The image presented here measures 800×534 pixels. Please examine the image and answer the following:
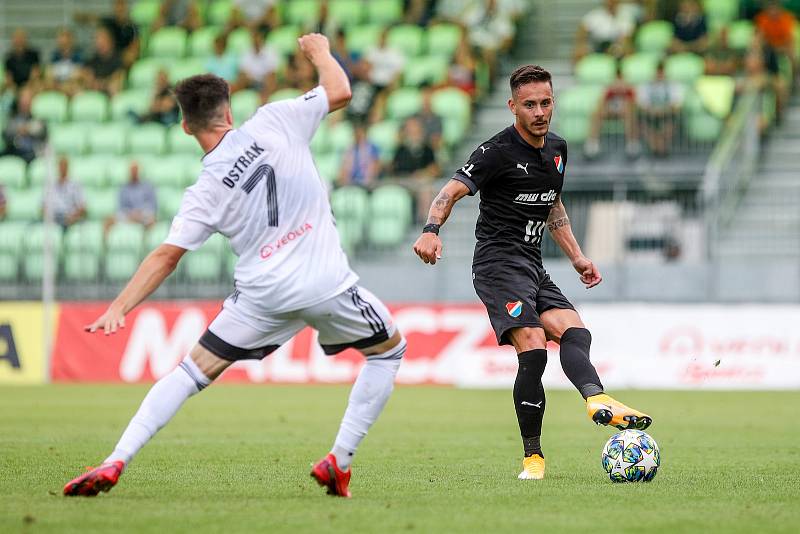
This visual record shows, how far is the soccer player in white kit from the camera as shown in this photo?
7.12 meters

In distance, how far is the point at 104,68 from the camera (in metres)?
26.7

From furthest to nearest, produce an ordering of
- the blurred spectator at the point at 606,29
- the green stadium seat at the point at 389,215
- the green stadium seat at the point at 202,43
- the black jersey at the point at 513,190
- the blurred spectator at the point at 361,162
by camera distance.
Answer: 1. the green stadium seat at the point at 202,43
2. the blurred spectator at the point at 606,29
3. the blurred spectator at the point at 361,162
4. the green stadium seat at the point at 389,215
5. the black jersey at the point at 513,190

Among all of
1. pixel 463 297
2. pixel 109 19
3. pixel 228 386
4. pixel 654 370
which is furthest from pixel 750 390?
pixel 109 19

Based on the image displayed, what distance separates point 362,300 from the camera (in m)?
7.28

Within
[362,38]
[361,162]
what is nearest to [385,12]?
[362,38]

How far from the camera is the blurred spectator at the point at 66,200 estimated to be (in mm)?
21984

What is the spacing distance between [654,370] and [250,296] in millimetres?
12656

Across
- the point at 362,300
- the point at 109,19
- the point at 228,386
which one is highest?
the point at 109,19

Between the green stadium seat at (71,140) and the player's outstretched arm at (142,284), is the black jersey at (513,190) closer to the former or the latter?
the player's outstretched arm at (142,284)

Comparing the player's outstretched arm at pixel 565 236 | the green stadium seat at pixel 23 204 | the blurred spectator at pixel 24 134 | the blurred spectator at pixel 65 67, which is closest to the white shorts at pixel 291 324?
the player's outstretched arm at pixel 565 236

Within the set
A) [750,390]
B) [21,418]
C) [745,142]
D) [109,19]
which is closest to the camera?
[21,418]

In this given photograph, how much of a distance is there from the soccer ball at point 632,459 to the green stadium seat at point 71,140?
18.7 m

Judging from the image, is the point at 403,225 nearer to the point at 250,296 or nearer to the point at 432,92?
the point at 432,92

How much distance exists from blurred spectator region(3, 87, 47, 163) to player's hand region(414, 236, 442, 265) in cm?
1775
